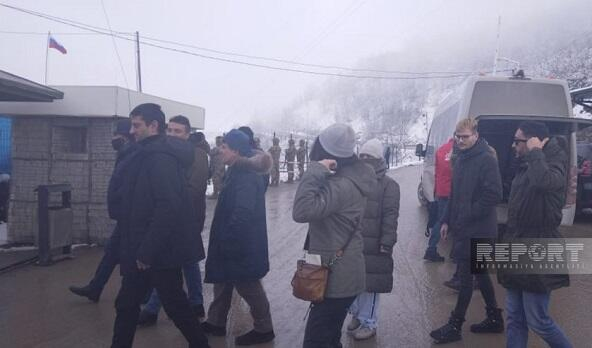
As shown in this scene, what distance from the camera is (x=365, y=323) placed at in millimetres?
4691

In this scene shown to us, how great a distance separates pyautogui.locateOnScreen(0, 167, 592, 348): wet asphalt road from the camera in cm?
464

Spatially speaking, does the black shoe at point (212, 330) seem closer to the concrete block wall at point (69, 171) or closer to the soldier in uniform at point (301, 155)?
the concrete block wall at point (69, 171)

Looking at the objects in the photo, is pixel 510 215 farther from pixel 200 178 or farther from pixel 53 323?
pixel 53 323

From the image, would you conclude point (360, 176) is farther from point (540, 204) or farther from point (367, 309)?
point (367, 309)

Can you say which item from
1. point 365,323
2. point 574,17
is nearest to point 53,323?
point 365,323

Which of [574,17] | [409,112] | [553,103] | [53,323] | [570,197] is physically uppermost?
[574,17]

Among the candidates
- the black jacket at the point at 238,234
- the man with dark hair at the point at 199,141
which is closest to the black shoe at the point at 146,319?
the black jacket at the point at 238,234

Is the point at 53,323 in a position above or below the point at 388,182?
below

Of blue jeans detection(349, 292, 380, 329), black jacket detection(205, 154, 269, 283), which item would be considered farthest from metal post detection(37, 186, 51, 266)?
blue jeans detection(349, 292, 380, 329)

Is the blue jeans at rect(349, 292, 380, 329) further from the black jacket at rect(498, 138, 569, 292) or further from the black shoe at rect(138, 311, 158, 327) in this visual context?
the black shoe at rect(138, 311, 158, 327)

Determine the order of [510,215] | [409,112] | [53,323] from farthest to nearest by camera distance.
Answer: [409,112] → [53,323] → [510,215]

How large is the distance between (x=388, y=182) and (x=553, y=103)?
5103 mm

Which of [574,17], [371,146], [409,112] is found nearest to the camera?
[371,146]

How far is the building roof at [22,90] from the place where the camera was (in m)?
6.52
